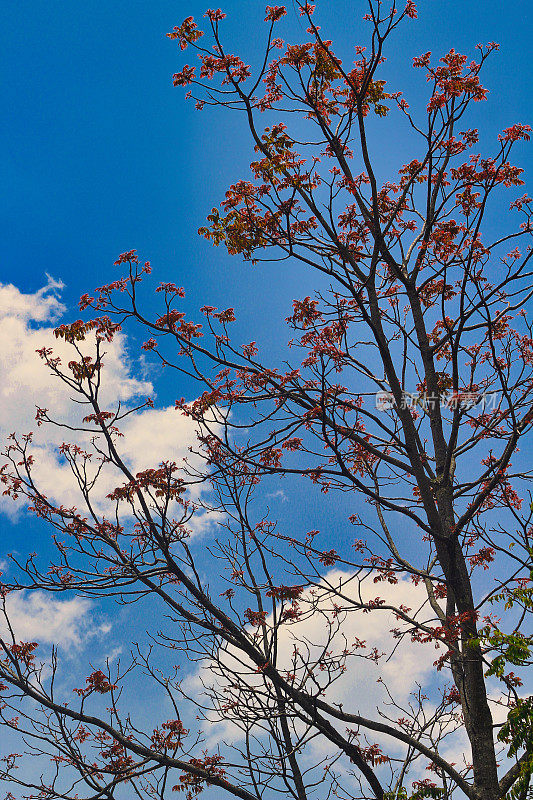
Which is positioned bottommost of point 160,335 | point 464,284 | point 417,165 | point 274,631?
point 274,631

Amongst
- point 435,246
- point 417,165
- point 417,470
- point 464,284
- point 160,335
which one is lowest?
point 417,470

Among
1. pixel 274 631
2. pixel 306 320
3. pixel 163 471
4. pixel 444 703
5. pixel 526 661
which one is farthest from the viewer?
pixel 444 703

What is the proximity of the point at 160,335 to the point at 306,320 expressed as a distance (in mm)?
2051

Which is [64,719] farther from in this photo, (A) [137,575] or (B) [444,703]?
(B) [444,703]

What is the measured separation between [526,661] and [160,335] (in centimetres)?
539

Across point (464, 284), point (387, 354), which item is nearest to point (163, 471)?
point (387, 354)

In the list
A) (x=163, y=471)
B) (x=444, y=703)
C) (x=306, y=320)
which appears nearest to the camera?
(x=163, y=471)

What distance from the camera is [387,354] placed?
7.34m

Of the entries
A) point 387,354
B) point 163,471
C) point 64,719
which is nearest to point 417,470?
point 387,354

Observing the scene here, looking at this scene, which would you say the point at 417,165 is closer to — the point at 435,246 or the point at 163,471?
the point at 435,246

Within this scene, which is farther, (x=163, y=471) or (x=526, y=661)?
(x=163, y=471)

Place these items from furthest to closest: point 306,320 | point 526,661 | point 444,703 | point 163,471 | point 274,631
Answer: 1. point 444,703
2. point 306,320
3. point 274,631
4. point 163,471
5. point 526,661

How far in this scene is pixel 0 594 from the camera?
787 centimetres

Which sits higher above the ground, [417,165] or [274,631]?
[417,165]
